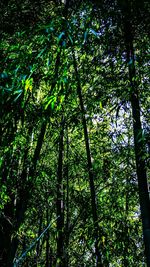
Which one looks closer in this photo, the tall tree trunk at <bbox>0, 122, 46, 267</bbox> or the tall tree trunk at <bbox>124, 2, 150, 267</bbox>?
the tall tree trunk at <bbox>0, 122, 46, 267</bbox>

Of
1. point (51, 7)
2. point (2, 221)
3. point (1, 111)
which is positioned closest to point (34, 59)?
point (1, 111)

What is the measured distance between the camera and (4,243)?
3.88 metres

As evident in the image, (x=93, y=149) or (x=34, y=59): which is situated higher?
(x=93, y=149)

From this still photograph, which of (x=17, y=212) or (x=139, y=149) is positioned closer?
(x=17, y=212)

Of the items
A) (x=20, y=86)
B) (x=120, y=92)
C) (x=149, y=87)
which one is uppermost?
(x=149, y=87)

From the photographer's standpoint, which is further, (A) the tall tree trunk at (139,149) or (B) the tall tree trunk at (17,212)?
(A) the tall tree trunk at (139,149)

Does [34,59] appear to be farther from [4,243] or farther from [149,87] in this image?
[4,243]

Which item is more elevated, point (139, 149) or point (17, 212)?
point (139, 149)

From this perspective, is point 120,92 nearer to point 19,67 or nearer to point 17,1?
point 19,67

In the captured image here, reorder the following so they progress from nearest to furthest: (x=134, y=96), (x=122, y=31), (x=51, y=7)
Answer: (x=134, y=96)
(x=122, y=31)
(x=51, y=7)

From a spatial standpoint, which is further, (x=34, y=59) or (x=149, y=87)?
(x=149, y=87)

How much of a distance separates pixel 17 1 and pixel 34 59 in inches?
74.0

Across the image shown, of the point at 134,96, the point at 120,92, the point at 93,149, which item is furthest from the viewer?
the point at 93,149

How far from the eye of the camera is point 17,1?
3480mm
